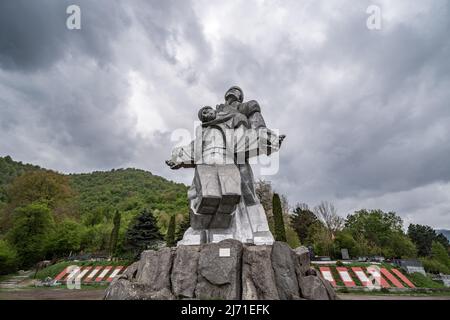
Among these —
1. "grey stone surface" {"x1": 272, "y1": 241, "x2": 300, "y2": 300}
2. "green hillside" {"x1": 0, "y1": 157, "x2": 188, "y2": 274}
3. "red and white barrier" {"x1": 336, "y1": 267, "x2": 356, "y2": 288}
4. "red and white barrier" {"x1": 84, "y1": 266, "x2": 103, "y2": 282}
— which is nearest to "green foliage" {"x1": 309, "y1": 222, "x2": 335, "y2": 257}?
"red and white barrier" {"x1": 336, "y1": 267, "x2": 356, "y2": 288}

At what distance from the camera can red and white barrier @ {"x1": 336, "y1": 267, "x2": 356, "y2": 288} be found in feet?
44.1

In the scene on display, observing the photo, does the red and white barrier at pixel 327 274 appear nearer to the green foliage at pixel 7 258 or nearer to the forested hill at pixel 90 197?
the forested hill at pixel 90 197

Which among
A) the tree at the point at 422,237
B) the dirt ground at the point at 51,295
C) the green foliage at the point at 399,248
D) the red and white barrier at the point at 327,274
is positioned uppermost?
the tree at the point at 422,237

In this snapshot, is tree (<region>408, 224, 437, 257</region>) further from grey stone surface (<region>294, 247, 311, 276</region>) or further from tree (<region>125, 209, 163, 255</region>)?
grey stone surface (<region>294, 247, 311, 276</region>)

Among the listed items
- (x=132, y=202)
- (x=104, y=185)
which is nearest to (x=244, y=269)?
(x=132, y=202)

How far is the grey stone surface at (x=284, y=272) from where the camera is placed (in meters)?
3.48

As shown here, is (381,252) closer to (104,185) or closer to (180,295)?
(180,295)

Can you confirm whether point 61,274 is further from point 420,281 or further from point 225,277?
point 420,281

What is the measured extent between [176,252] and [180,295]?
Result: 2.06 feet

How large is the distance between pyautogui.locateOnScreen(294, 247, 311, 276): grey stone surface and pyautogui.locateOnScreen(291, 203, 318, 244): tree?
30.3m

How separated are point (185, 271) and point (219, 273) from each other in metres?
0.52

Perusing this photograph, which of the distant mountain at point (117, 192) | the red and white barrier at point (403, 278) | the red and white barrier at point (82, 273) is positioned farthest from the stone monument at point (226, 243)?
the distant mountain at point (117, 192)

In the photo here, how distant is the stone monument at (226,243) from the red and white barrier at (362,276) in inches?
467
